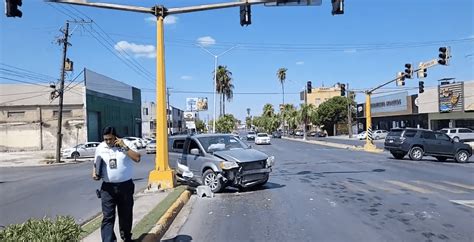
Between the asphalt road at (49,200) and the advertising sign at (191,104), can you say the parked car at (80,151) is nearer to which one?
the asphalt road at (49,200)

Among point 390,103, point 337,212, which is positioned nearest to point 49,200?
point 337,212

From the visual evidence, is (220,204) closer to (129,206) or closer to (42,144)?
(129,206)

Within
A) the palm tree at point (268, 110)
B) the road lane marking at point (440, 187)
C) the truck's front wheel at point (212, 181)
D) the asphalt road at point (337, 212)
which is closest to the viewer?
the asphalt road at point (337, 212)

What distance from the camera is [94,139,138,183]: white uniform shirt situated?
6395 mm

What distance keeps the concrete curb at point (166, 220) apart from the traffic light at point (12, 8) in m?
6.70

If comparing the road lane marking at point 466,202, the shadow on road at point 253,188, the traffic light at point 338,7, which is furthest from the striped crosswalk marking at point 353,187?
the traffic light at point 338,7

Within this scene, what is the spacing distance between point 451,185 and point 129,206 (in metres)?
11.2

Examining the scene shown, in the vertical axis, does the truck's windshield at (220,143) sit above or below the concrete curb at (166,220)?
above

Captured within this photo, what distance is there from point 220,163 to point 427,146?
1742cm

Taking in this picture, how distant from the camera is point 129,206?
259 inches

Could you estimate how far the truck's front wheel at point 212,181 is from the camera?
44.8ft

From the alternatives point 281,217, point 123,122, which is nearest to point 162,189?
point 281,217

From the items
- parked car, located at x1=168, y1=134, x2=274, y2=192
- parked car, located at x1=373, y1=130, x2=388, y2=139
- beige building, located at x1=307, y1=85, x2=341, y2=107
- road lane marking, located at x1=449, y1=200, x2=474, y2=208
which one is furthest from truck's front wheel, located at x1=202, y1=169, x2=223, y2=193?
beige building, located at x1=307, y1=85, x2=341, y2=107

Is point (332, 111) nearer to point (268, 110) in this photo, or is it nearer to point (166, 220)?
point (268, 110)
